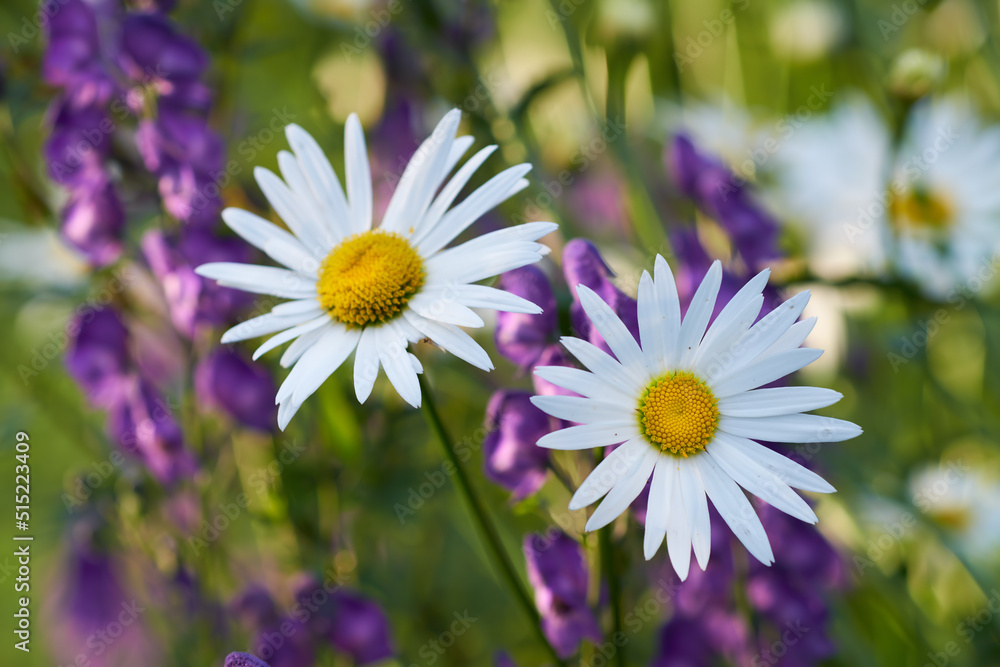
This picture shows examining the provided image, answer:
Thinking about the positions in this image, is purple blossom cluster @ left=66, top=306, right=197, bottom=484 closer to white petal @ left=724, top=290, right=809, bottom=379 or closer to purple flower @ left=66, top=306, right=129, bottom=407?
purple flower @ left=66, top=306, right=129, bottom=407

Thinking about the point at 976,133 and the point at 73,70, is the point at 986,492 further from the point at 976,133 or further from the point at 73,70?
the point at 73,70

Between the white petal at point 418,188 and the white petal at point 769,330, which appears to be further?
the white petal at point 418,188

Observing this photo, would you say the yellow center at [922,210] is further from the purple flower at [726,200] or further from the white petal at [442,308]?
the white petal at [442,308]

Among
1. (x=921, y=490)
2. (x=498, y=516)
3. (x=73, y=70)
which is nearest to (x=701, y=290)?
(x=498, y=516)

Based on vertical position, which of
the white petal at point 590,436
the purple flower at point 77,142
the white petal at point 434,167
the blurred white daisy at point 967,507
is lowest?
the blurred white daisy at point 967,507

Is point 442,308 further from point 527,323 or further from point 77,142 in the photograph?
point 77,142

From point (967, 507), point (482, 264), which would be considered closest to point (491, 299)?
point (482, 264)

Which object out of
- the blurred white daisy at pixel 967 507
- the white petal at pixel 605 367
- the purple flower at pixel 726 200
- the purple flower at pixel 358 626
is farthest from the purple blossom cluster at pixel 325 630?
the blurred white daisy at pixel 967 507
